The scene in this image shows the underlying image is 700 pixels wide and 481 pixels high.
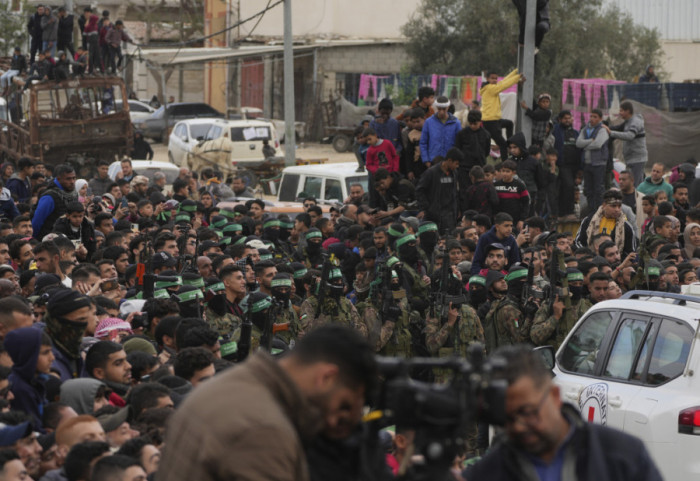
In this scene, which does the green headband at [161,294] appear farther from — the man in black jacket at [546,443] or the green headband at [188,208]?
the green headband at [188,208]

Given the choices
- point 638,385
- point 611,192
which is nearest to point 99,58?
point 611,192

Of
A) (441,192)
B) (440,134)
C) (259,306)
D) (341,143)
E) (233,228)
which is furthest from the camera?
(341,143)

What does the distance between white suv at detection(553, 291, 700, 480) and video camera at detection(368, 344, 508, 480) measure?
391cm

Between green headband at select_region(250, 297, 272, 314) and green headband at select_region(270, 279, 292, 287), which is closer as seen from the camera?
green headband at select_region(250, 297, 272, 314)

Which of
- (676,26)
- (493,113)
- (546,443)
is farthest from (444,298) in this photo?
(676,26)

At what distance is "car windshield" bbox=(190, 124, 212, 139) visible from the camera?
31316mm

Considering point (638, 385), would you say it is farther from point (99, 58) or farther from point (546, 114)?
point (99, 58)

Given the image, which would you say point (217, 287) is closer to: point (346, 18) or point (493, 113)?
point (493, 113)

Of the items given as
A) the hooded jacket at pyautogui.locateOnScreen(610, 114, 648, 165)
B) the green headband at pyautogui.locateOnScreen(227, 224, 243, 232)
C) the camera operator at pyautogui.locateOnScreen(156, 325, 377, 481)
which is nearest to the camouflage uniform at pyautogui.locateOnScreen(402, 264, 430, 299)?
the green headband at pyautogui.locateOnScreen(227, 224, 243, 232)

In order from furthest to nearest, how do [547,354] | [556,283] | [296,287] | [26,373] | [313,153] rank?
[313,153] < [296,287] < [556,283] < [547,354] < [26,373]

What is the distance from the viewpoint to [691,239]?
44.7 ft

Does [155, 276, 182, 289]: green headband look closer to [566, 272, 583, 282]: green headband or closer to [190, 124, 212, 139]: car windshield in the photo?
[566, 272, 583, 282]: green headband

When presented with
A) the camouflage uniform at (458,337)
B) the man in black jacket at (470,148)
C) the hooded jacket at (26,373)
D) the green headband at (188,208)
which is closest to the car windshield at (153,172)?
the green headband at (188,208)

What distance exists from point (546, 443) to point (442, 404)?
52 cm
